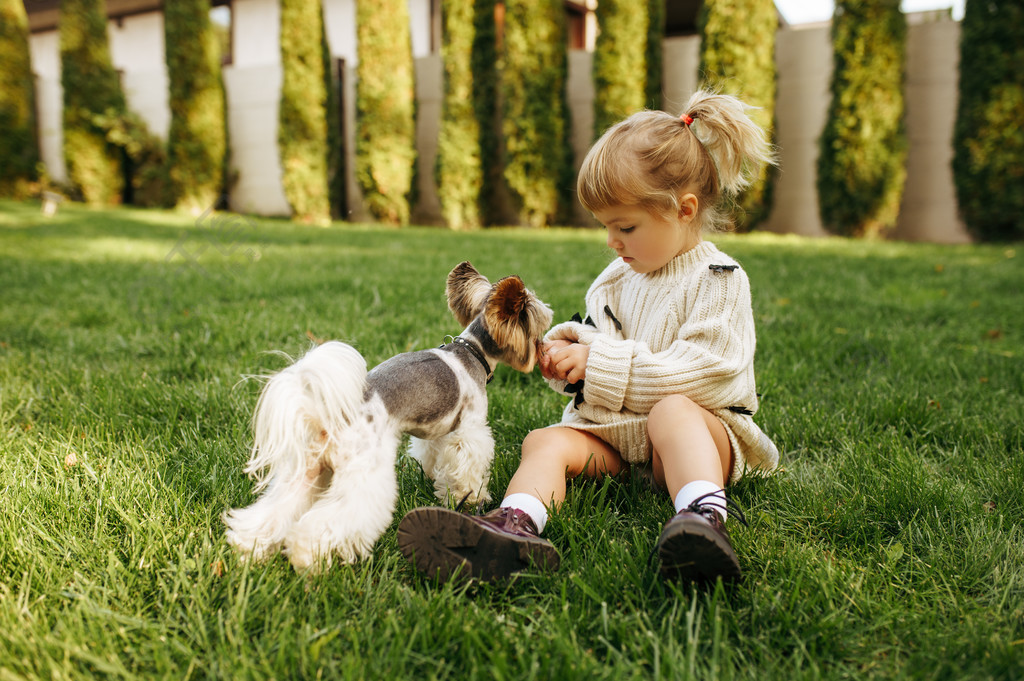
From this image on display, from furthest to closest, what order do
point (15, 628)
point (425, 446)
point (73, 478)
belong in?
point (425, 446) → point (73, 478) → point (15, 628)

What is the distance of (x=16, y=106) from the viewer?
16547mm

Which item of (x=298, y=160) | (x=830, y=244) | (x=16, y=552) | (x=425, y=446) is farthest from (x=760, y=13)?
(x=16, y=552)

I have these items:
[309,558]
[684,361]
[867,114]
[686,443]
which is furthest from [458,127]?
[309,558]

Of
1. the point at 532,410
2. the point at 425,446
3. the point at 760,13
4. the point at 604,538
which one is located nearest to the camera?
the point at 604,538

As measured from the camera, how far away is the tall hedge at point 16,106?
1625 centimetres

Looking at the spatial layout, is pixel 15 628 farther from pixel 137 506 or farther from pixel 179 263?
pixel 179 263

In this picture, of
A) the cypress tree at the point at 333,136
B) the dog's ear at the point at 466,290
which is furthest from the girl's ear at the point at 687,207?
the cypress tree at the point at 333,136

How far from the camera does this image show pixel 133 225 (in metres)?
10.8

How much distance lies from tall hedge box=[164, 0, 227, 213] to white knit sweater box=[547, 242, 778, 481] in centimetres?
1474

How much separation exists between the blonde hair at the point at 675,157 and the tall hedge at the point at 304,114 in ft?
39.5

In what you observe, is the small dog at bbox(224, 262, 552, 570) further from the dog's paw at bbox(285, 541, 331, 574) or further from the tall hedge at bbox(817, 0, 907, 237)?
the tall hedge at bbox(817, 0, 907, 237)

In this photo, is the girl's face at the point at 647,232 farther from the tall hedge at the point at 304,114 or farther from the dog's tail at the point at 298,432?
the tall hedge at the point at 304,114

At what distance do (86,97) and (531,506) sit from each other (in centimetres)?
1839

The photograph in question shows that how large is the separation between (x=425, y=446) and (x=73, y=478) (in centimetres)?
110
